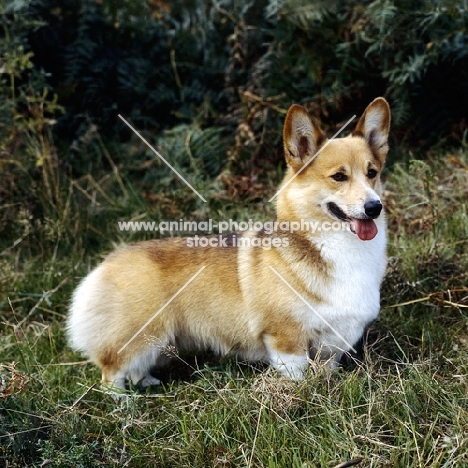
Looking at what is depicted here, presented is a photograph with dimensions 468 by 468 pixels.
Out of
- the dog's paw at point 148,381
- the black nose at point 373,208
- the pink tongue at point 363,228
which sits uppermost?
the black nose at point 373,208

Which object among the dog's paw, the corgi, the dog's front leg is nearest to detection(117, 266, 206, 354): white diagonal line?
the corgi

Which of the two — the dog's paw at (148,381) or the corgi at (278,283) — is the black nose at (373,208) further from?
the dog's paw at (148,381)

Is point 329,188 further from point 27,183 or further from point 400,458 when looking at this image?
point 27,183

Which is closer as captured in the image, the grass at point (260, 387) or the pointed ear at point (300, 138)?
the grass at point (260, 387)

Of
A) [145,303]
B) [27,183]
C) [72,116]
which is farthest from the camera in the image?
[72,116]

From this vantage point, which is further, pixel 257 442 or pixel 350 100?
pixel 350 100

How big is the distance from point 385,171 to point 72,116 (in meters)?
3.05

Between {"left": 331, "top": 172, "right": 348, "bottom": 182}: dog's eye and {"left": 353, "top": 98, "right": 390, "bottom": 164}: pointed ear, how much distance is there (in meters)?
0.35

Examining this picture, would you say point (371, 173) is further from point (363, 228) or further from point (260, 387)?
point (260, 387)

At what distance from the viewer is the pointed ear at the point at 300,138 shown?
3.38 m

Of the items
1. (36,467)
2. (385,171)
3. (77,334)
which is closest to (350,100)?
(385,171)

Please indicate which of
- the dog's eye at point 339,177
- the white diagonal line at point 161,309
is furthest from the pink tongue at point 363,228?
the white diagonal line at point 161,309

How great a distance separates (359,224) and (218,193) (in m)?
2.07

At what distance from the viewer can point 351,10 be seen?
5387 millimetres
